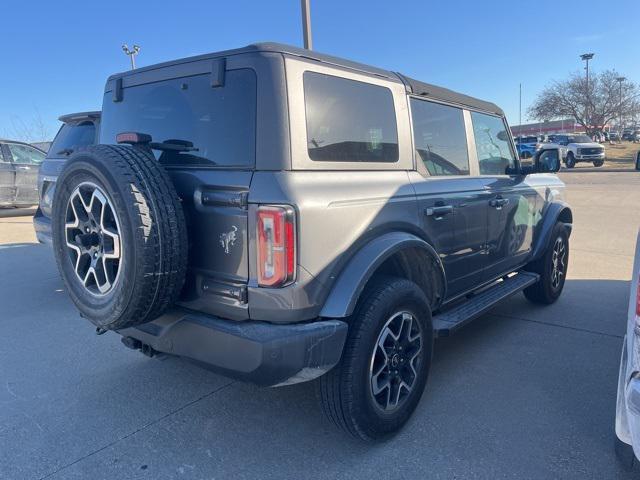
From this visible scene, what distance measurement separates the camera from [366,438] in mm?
2578

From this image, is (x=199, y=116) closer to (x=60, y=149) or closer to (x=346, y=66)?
(x=346, y=66)

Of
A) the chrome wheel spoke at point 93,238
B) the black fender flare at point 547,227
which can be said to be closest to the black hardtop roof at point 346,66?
the chrome wheel spoke at point 93,238

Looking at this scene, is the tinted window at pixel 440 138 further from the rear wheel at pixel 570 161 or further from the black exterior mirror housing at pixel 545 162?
the rear wheel at pixel 570 161

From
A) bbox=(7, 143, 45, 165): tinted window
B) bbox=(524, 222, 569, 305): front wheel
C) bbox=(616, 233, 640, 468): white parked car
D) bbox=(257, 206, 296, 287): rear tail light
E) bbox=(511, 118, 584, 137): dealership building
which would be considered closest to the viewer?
bbox=(616, 233, 640, 468): white parked car

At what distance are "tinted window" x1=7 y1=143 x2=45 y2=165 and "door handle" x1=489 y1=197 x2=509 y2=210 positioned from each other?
1176cm

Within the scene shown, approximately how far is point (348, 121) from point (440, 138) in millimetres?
1065

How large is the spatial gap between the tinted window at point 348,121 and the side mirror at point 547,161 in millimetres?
2057

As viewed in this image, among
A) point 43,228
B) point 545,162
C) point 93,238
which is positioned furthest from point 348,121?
point 43,228

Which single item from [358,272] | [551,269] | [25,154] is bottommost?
[551,269]

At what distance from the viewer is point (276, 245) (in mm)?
2211

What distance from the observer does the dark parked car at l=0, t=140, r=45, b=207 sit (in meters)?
11.5

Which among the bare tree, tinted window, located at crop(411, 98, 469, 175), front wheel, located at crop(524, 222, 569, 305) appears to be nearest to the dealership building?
the bare tree

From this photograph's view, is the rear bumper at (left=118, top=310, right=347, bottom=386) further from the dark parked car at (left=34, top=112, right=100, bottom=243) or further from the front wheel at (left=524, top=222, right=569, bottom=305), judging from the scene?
the dark parked car at (left=34, top=112, right=100, bottom=243)

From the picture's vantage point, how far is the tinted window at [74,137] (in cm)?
579
